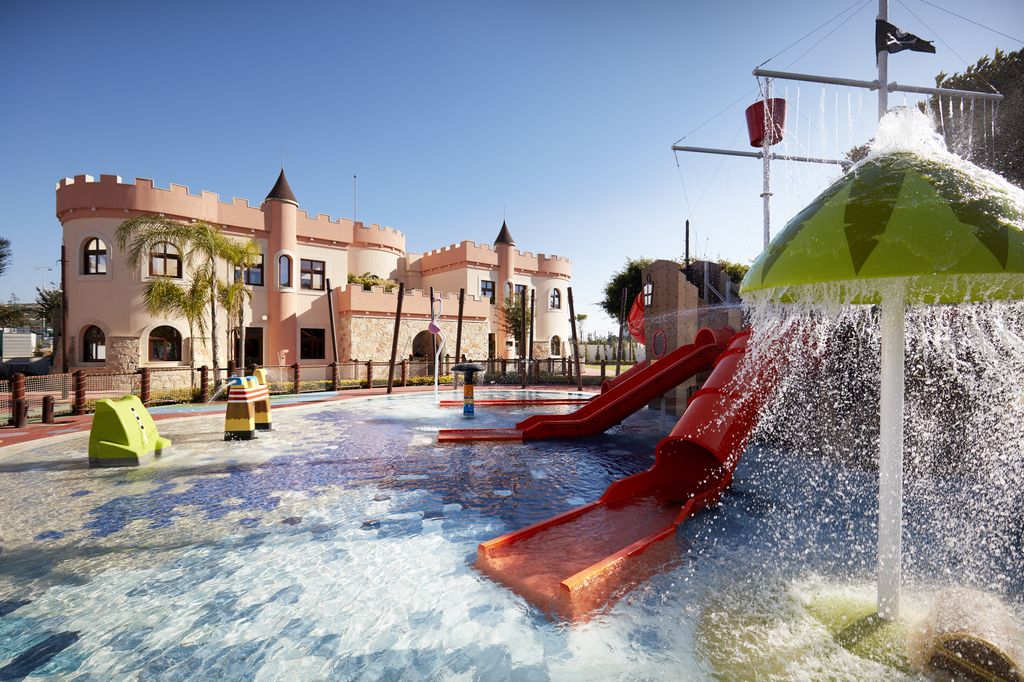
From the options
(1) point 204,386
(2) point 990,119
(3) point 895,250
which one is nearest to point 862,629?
(3) point 895,250

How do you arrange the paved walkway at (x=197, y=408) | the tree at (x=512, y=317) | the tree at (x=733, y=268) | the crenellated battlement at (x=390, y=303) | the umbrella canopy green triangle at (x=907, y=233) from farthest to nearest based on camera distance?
the tree at (x=733, y=268) < the tree at (x=512, y=317) < the crenellated battlement at (x=390, y=303) < the paved walkway at (x=197, y=408) < the umbrella canopy green triangle at (x=907, y=233)

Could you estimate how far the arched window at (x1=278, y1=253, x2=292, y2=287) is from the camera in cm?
2467

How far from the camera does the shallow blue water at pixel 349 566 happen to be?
304 cm

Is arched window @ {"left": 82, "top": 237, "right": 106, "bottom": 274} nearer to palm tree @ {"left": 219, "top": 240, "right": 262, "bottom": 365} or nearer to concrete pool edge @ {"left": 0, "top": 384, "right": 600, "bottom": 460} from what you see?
palm tree @ {"left": 219, "top": 240, "right": 262, "bottom": 365}

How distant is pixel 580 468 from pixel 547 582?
159 inches

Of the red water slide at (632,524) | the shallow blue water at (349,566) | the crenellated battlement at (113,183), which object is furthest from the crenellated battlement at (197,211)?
the red water slide at (632,524)

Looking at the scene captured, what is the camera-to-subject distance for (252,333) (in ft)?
79.7

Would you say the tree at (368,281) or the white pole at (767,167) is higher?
the white pole at (767,167)

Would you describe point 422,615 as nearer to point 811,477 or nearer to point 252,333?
point 811,477

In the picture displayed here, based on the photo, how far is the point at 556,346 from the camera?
36.8m

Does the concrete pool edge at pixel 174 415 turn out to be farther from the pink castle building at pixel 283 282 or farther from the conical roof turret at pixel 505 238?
the conical roof turret at pixel 505 238

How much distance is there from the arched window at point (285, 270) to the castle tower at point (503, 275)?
45.3 feet

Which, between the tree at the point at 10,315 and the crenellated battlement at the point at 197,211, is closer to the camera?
the crenellated battlement at the point at 197,211

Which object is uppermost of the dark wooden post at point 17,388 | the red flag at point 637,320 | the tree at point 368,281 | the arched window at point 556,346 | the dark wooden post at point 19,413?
→ the tree at point 368,281
